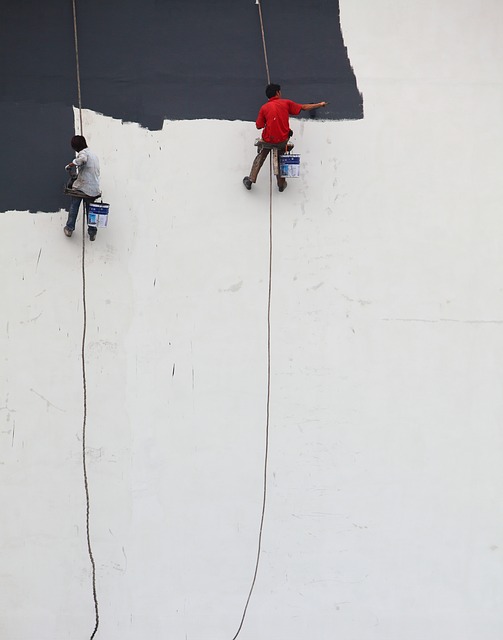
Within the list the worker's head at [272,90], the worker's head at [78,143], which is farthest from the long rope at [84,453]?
the worker's head at [272,90]

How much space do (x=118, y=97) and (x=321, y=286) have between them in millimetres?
2085

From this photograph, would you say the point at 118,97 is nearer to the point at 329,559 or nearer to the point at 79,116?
the point at 79,116

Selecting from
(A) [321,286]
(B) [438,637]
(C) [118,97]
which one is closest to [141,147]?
(C) [118,97]

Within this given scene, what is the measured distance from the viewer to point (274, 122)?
227 inches

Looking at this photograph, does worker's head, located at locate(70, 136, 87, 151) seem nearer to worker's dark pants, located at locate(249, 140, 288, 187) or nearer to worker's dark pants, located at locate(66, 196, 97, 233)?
worker's dark pants, located at locate(66, 196, 97, 233)

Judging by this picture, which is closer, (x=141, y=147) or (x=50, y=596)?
(x=50, y=596)

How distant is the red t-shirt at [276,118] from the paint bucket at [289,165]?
138 mm

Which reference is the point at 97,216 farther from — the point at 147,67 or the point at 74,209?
the point at 147,67

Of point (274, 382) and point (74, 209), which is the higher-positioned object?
point (74, 209)

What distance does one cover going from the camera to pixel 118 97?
6.07 meters

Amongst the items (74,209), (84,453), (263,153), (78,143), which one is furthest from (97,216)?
(84,453)

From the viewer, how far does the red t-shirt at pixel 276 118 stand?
5762 mm

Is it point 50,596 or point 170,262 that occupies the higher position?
point 170,262

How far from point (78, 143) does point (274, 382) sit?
2.20 meters
